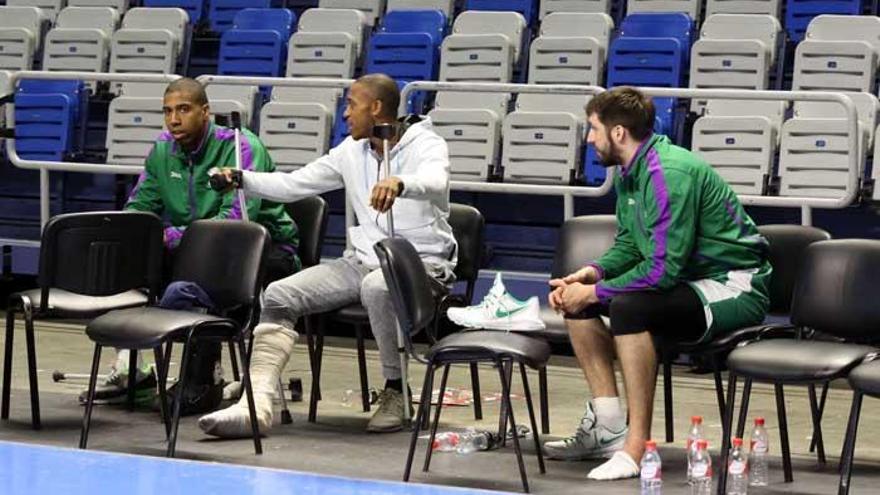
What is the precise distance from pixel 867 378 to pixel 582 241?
1568 millimetres

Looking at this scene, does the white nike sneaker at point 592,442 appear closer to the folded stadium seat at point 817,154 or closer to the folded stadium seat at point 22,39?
the folded stadium seat at point 817,154

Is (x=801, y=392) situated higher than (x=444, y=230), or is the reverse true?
(x=444, y=230)

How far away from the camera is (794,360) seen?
203 inches

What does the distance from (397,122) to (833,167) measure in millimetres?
2480

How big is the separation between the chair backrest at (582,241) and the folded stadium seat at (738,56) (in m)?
2.92

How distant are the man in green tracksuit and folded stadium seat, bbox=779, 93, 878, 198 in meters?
2.20

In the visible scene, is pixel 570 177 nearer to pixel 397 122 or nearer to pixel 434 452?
pixel 397 122

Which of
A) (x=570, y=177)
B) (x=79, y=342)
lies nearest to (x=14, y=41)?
(x=79, y=342)

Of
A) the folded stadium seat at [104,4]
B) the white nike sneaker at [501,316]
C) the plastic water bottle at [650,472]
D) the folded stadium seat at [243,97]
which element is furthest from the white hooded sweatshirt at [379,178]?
the folded stadium seat at [104,4]

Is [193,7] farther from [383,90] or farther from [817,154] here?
[383,90]

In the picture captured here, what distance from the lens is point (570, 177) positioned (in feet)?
27.9

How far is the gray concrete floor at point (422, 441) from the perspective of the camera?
5.50m

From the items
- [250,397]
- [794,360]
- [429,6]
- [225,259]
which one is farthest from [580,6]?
[794,360]

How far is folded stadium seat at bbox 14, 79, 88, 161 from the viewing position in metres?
10.0
